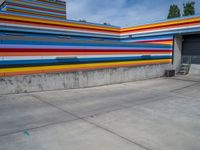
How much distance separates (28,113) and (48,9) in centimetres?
1270

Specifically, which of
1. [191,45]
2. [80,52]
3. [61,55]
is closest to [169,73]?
[191,45]

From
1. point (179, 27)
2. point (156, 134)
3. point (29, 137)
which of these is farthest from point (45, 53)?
point (179, 27)

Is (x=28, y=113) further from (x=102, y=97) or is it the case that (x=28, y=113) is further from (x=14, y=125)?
(x=102, y=97)

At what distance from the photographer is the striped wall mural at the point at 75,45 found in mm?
7266

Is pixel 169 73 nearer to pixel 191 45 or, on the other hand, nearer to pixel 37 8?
pixel 191 45

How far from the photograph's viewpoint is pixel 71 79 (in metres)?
8.70

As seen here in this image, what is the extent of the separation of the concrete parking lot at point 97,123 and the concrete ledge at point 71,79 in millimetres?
443

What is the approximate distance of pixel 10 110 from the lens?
17.5ft

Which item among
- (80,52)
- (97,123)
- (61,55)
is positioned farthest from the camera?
(80,52)

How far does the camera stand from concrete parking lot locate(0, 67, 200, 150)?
348 centimetres

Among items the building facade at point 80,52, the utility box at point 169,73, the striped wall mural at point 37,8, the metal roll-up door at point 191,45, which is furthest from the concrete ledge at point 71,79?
the striped wall mural at point 37,8

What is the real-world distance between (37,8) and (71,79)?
9.23 metres

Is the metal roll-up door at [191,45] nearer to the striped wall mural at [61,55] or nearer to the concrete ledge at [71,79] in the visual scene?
the concrete ledge at [71,79]

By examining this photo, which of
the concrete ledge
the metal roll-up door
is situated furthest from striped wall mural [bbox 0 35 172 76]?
the metal roll-up door
